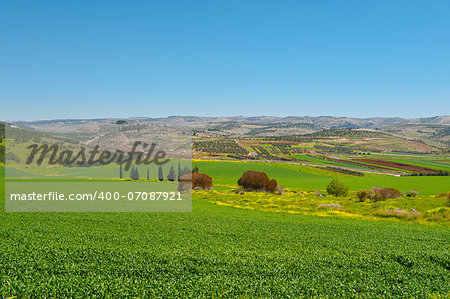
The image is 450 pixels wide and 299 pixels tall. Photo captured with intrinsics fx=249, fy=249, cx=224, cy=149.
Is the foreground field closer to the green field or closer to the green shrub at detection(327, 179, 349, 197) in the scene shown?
Answer: the green shrub at detection(327, 179, 349, 197)


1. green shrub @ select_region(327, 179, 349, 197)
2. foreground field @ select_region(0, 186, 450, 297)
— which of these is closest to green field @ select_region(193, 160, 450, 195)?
green shrub @ select_region(327, 179, 349, 197)

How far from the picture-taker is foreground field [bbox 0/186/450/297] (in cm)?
1280

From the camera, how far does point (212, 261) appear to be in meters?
16.3

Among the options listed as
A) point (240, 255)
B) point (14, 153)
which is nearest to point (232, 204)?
point (240, 255)

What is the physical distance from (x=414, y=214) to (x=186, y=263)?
131 ft

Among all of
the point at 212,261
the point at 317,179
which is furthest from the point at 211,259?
the point at 317,179

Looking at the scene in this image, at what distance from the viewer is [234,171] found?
129250 mm

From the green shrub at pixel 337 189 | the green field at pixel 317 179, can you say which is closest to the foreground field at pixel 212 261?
the green shrub at pixel 337 189

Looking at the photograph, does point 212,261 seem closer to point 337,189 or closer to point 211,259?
point 211,259

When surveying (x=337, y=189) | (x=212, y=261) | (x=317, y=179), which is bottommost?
(x=317, y=179)

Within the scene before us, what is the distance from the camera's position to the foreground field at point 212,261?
12.8 metres

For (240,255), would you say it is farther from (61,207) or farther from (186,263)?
(61,207)

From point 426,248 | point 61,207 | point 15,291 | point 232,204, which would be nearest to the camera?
point 15,291

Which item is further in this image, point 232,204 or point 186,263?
point 232,204
